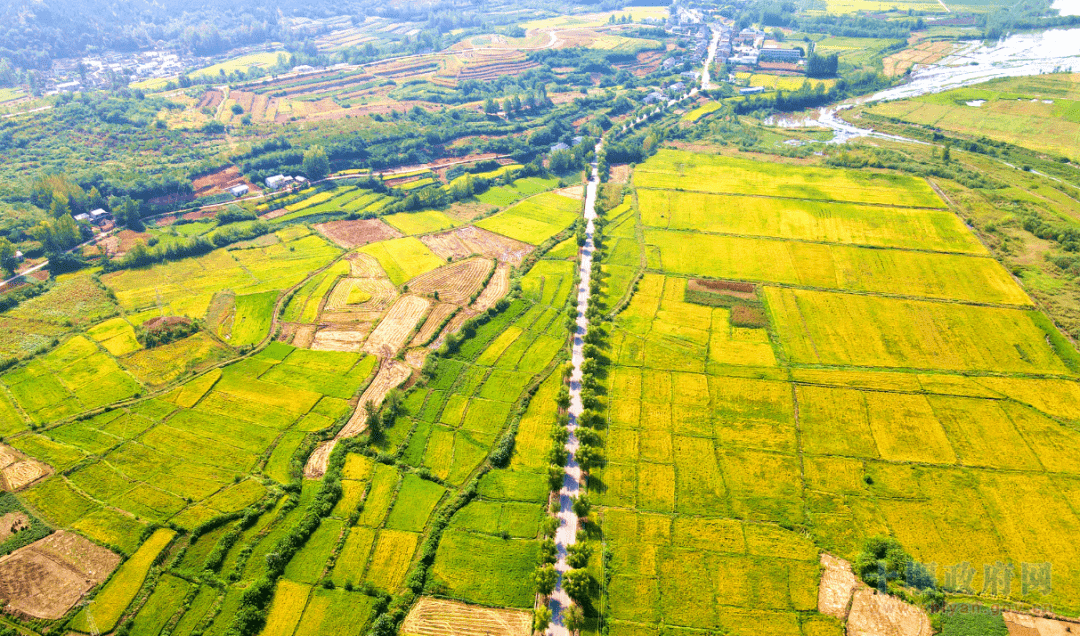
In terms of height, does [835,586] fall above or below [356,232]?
below

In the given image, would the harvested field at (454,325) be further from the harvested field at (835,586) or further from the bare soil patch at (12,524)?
→ the harvested field at (835,586)

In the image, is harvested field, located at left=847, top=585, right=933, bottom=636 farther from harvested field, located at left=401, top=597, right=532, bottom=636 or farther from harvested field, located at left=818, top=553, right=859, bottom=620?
harvested field, located at left=401, top=597, right=532, bottom=636

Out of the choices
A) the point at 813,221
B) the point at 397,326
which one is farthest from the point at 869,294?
the point at 397,326

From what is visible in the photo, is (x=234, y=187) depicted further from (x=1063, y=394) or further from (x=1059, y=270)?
(x=1059, y=270)

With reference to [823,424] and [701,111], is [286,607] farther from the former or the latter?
[701,111]

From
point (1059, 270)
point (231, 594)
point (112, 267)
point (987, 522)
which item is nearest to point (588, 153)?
point (1059, 270)

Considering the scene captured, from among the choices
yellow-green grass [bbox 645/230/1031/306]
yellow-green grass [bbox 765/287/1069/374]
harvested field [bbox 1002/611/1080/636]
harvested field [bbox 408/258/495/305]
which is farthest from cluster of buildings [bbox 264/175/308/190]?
harvested field [bbox 1002/611/1080/636]
